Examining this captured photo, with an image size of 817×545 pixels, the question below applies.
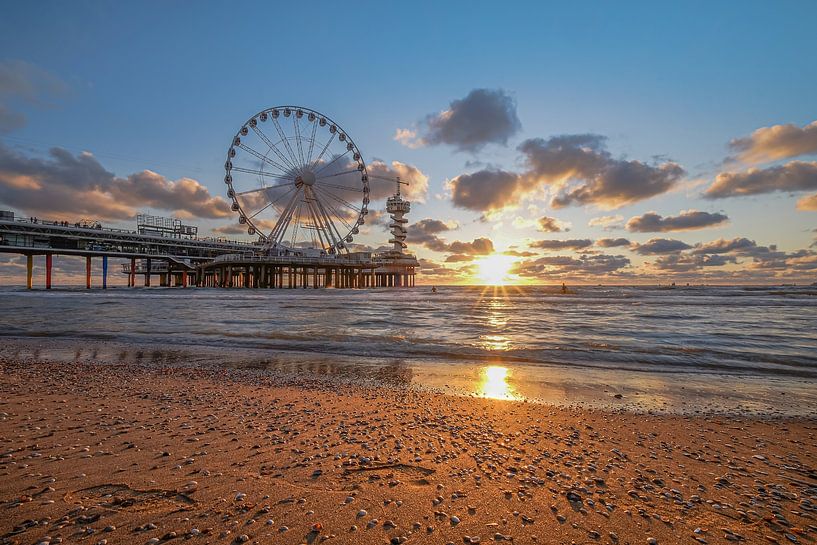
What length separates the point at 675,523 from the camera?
2443mm

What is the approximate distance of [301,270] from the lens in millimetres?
74250

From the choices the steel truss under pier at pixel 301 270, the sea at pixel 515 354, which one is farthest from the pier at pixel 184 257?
the sea at pixel 515 354

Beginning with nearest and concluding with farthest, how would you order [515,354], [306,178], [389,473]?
[389,473] < [515,354] < [306,178]

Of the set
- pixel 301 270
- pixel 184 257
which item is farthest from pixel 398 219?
pixel 184 257

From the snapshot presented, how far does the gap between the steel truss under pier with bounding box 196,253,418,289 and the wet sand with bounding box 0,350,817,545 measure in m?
58.5

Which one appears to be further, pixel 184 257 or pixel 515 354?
pixel 184 257

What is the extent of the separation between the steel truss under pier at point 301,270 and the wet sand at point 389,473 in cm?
5855

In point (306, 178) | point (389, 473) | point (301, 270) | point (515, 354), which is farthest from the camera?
point (301, 270)

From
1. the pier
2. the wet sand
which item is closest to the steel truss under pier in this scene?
the pier

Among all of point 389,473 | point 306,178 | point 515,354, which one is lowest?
point 515,354

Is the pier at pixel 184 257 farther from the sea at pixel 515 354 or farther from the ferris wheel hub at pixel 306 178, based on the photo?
the sea at pixel 515 354

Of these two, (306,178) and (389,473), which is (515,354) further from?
(306,178)

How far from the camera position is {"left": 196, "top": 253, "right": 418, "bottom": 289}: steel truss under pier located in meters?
62.6

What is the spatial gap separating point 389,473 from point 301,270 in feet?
242
